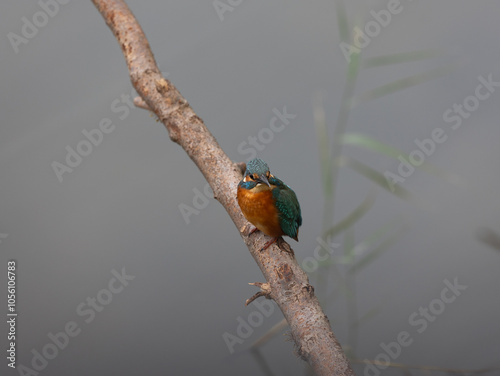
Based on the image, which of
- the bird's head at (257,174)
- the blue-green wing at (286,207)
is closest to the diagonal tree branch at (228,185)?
the blue-green wing at (286,207)

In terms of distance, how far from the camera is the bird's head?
5.29ft

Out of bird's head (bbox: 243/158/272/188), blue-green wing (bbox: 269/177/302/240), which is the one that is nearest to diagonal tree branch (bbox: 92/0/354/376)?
blue-green wing (bbox: 269/177/302/240)

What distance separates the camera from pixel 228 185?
181 cm

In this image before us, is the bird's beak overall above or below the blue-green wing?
above

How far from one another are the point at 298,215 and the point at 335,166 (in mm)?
353

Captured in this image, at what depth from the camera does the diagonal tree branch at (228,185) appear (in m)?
1.39

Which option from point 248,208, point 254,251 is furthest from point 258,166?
point 254,251

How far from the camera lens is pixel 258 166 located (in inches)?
64.0

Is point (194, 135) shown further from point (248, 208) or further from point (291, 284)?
point (291, 284)

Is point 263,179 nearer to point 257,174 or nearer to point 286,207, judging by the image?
point 257,174

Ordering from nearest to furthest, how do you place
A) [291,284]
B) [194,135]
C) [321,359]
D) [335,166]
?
[321,359]
[291,284]
[194,135]
[335,166]

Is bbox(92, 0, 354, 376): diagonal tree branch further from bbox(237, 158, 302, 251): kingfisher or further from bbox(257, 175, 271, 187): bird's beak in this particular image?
bbox(257, 175, 271, 187): bird's beak

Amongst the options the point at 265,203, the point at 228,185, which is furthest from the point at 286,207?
the point at 228,185

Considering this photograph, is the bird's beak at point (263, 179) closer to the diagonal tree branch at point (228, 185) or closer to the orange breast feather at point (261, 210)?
the orange breast feather at point (261, 210)
